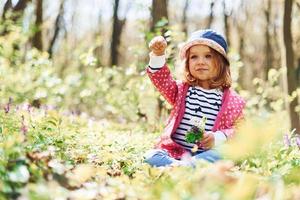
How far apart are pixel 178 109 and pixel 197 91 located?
208mm

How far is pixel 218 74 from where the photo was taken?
4.46 metres

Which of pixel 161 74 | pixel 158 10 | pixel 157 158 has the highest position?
pixel 158 10

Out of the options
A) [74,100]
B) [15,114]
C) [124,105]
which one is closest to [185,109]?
[15,114]

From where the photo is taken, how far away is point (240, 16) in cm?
2769

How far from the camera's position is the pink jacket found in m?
4.21

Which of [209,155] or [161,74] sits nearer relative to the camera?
[209,155]

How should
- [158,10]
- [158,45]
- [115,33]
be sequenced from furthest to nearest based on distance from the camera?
[115,33]
[158,10]
[158,45]

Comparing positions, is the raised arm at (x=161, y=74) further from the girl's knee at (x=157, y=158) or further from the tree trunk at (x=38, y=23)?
the tree trunk at (x=38, y=23)

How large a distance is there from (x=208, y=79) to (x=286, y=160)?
1061 mm

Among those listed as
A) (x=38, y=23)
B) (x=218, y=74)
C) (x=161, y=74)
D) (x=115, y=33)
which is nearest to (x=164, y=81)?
(x=161, y=74)

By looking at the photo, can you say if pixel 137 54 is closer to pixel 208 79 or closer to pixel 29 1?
pixel 29 1

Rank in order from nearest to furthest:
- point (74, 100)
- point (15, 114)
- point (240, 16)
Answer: point (15, 114), point (74, 100), point (240, 16)

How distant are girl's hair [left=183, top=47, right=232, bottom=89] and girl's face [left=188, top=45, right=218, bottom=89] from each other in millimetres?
35

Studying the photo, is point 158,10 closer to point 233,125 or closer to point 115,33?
point 233,125
